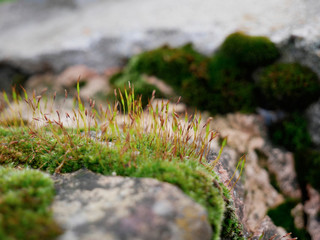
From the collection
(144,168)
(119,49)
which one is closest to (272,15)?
(119,49)

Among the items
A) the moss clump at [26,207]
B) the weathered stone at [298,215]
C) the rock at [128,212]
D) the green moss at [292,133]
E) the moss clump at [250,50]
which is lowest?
the weathered stone at [298,215]

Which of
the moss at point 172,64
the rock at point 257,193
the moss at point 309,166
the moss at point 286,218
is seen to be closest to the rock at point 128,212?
the rock at point 257,193

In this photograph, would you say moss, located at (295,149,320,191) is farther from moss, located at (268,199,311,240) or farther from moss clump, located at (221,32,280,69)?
moss clump, located at (221,32,280,69)

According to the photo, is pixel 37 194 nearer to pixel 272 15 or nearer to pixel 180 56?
pixel 180 56

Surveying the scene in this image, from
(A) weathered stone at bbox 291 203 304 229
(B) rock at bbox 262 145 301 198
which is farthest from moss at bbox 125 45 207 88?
(A) weathered stone at bbox 291 203 304 229

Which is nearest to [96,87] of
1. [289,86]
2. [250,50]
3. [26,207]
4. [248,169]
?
[250,50]

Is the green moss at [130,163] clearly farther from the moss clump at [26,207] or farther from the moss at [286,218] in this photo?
the moss at [286,218]

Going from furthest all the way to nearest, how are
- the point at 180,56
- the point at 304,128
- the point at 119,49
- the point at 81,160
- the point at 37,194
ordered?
the point at 119,49, the point at 180,56, the point at 304,128, the point at 81,160, the point at 37,194
